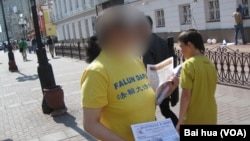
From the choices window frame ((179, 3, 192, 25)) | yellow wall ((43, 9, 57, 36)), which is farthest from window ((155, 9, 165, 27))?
yellow wall ((43, 9, 57, 36))

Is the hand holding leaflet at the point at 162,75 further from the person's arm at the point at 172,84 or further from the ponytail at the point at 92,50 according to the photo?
the ponytail at the point at 92,50

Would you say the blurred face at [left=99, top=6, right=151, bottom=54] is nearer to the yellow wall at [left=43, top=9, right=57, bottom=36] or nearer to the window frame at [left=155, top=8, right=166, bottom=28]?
the window frame at [left=155, top=8, right=166, bottom=28]

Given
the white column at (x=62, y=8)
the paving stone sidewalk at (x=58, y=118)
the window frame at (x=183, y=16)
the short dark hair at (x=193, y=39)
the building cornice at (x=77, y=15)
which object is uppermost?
the white column at (x=62, y=8)

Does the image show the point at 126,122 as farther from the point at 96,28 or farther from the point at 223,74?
the point at 223,74

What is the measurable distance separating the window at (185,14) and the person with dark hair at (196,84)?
64.5ft

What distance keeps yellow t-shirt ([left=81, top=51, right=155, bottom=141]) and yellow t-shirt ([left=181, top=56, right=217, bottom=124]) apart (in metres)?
1.01

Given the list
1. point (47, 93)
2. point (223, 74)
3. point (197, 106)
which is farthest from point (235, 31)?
point (197, 106)

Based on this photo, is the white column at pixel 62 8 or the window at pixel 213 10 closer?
the window at pixel 213 10

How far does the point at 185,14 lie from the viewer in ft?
76.3

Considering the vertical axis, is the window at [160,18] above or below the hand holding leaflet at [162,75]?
above

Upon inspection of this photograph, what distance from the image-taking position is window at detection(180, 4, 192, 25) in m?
22.7

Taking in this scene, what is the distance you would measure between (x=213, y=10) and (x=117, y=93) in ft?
64.1

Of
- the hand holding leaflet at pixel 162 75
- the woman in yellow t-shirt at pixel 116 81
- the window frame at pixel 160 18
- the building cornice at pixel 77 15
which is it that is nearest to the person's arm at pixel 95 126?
the woman in yellow t-shirt at pixel 116 81

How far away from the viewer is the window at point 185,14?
22745 mm
